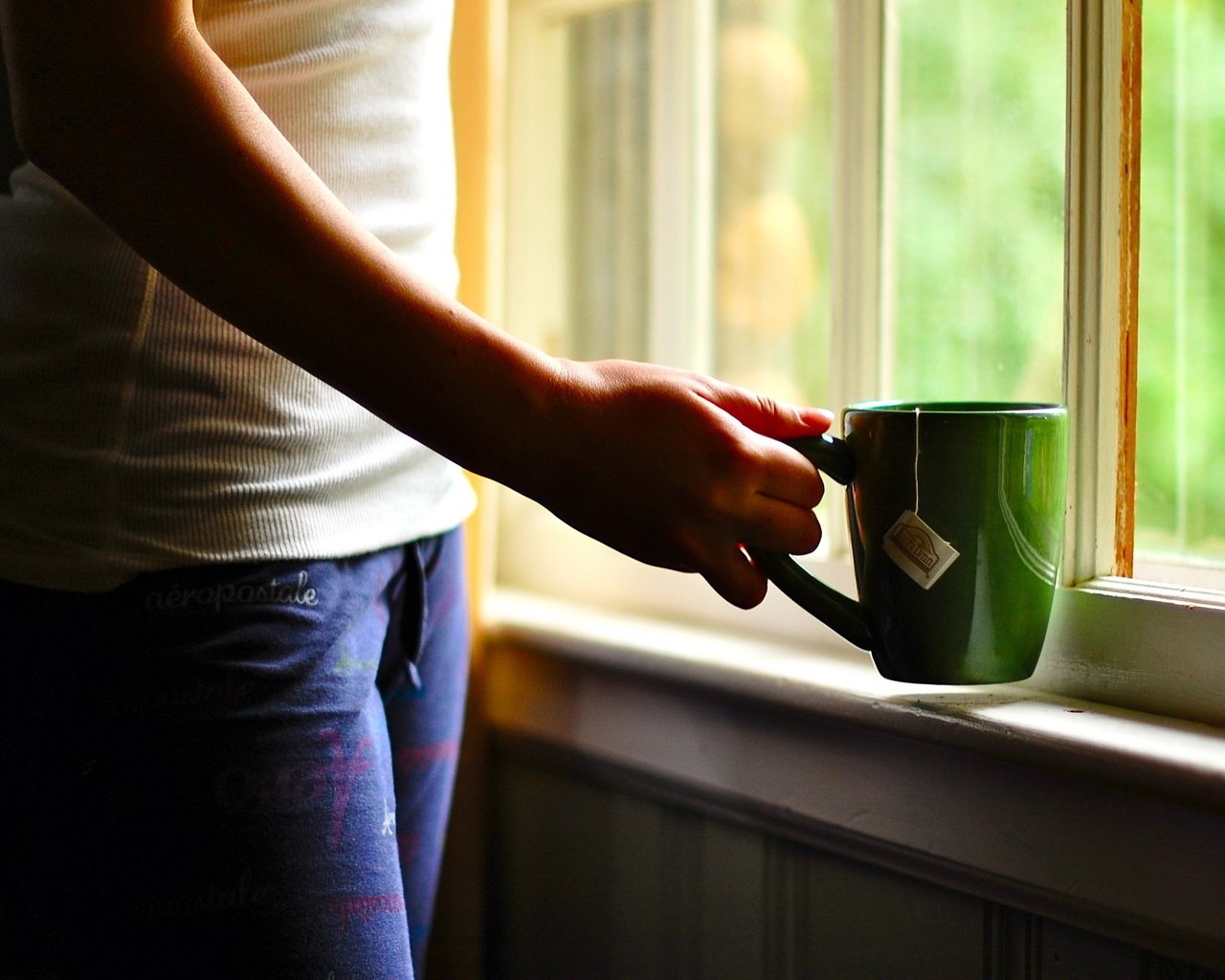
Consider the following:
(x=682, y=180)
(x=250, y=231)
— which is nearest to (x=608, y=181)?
(x=682, y=180)

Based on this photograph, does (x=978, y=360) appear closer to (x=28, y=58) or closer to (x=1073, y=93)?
(x=1073, y=93)

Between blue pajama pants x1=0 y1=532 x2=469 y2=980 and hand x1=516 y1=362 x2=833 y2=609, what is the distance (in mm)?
167

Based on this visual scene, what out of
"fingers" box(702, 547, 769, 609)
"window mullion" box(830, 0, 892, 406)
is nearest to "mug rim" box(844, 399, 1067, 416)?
"fingers" box(702, 547, 769, 609)

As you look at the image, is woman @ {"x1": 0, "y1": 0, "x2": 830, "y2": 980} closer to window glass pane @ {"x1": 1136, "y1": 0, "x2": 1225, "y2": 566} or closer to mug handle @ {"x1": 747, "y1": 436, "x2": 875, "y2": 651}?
mug handle @ {"x1": 747, "y1": 436, "x2": 875, "y2": 651}

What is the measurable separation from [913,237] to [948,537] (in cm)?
41

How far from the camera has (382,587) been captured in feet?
2.20

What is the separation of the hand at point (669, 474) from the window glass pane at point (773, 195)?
0.56m

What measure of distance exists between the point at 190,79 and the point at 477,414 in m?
0.19

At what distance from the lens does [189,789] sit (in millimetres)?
552

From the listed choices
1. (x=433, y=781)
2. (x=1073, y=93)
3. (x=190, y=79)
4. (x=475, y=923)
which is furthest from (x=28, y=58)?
(x=475, y=923)

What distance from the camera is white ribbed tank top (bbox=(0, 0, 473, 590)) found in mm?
583

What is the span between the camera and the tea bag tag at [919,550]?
0.63m

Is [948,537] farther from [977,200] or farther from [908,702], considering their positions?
[977,200]

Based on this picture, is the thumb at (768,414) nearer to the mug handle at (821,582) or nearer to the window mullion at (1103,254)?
the mug handle at (821,582)
